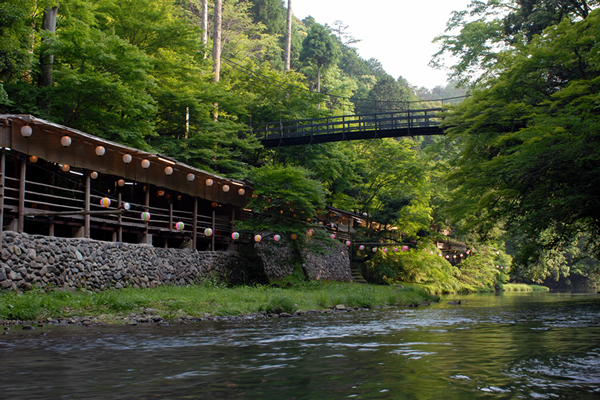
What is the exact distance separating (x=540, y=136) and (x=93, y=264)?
14.9 meters

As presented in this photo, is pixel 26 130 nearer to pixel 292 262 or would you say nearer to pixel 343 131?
pixel 292 262

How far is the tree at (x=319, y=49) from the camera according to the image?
50875 millimetres

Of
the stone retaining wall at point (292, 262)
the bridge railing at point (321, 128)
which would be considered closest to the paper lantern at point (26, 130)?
the stone retaining wall at point (292, 262)

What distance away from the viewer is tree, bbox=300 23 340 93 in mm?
50875

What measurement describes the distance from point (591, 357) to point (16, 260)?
14.4 meters

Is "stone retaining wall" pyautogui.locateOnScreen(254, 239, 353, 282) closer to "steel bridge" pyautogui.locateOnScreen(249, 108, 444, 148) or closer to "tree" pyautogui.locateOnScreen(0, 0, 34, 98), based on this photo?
Answer: "steel bridge" pyautogui.locateOnScreen(249, 108, 444, 148)

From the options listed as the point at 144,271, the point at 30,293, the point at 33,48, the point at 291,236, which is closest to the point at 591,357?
the point at 30,293

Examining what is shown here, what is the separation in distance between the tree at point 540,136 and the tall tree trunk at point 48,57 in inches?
669

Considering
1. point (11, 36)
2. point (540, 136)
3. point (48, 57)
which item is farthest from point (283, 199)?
point (11, 36)

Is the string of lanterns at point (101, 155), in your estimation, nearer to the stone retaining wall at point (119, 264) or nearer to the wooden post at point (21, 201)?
the wooden post at point (21, 201)

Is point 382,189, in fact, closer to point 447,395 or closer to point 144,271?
point 144,271

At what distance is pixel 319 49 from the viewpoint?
168ft

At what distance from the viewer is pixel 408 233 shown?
3794 centimetres

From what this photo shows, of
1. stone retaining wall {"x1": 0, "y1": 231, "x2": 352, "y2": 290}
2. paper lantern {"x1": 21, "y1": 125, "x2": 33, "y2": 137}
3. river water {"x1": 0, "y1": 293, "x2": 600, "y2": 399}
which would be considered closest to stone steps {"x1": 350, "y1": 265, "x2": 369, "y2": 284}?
stone retaining wall {"x1": 0, "y1": 231, "x2": 352, "y2": 290}
